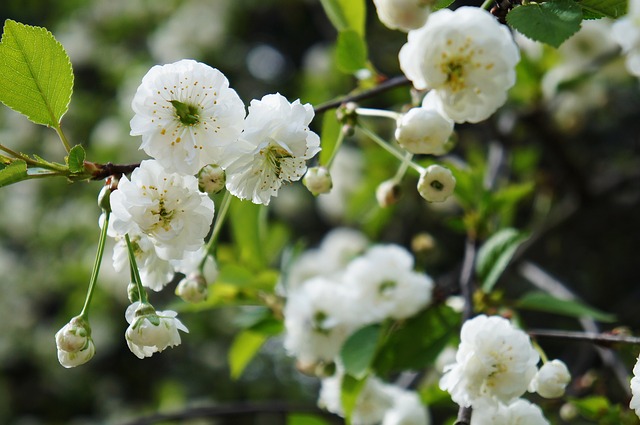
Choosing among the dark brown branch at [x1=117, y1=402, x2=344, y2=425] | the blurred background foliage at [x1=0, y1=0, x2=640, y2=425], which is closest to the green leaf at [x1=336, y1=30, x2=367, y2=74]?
the blurred background foliage at [x1=0, y1=0, x2=640, y2=425]

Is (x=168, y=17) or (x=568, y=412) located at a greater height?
(x=168, y=17)

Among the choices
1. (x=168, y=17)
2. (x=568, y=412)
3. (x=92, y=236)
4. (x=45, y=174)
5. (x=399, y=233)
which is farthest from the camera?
(x=168, y=17)

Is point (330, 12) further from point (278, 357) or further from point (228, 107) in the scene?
point (278, 357)

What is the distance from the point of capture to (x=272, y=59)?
3701 mm

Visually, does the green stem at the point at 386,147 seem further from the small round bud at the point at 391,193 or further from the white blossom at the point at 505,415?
the white blossom at the point at 505,415

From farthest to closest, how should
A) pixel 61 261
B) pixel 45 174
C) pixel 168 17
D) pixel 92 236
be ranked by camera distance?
pixel 168 17
pixel 61 261
pixel 92 236
pixel 45 174

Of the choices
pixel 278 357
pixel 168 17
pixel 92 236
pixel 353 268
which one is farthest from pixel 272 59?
pixel 353 268

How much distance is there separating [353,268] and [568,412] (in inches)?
19.5

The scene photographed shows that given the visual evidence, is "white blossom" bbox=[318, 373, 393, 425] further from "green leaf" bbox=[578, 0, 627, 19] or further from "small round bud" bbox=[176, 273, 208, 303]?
"green leaf" bbox=[578, 0, 627, 19]

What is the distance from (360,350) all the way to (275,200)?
7.05 feet

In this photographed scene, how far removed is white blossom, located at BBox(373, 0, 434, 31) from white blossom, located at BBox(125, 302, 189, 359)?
0.43 metres

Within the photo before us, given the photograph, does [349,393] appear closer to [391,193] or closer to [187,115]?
[391,193]

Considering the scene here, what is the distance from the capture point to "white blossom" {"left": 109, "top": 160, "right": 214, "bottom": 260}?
0.81 metres

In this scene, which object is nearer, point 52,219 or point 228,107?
point 228,107
